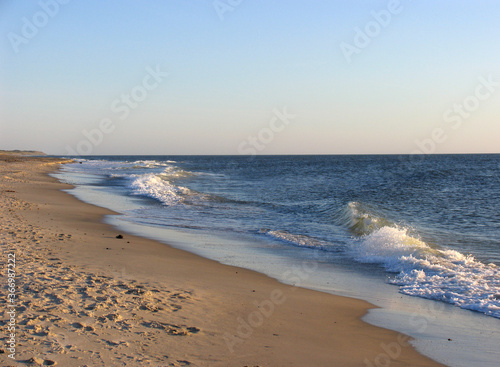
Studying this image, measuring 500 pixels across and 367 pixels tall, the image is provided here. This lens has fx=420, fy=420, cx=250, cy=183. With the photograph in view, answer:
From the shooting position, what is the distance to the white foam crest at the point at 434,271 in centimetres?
781

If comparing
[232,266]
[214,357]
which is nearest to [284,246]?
[232,266]

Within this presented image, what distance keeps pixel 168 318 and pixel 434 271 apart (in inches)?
257

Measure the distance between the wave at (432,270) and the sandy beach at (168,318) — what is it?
1.93 metres

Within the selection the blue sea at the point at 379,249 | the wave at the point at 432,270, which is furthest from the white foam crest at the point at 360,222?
the wave at the point at 432,270

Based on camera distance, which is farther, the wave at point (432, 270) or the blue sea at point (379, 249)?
the wave at point (432, 270)

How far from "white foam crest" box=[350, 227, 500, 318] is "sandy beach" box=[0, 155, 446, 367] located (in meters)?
1.90

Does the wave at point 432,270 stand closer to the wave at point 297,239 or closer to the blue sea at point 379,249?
the blue sea at point 379,249

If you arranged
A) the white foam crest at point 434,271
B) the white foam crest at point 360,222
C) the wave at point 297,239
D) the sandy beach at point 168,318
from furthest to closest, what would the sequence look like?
the white foam crest at point 360,222 < the wave at point 297,239 < the white foam crest at point 434,271 < the sandy beach at point 168,318

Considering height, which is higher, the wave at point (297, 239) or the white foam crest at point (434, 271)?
the white foam crest at point (434, 271)

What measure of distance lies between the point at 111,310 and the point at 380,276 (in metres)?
6.19

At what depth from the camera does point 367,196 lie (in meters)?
28.0

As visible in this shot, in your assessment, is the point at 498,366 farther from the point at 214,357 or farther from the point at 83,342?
the point at 83,342

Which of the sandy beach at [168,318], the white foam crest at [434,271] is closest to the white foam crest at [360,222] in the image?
the white foam crest at [434,271]

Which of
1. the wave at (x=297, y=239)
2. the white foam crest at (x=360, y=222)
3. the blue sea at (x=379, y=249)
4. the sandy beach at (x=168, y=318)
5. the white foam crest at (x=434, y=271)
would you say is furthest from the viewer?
the white foam crest at (x=360, y=222)
